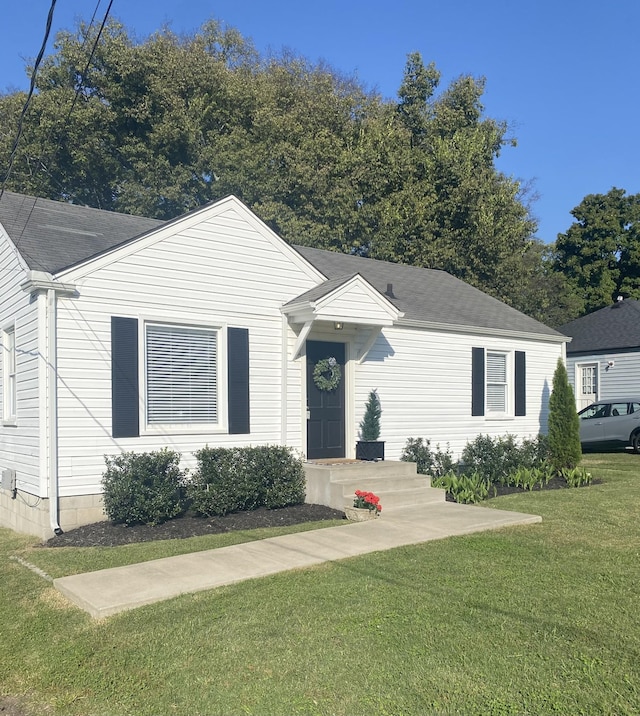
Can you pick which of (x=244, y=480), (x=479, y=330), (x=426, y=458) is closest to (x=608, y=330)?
(x=479, y=330)

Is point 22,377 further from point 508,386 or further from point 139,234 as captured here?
point 508,386

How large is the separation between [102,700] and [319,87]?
29.5 m

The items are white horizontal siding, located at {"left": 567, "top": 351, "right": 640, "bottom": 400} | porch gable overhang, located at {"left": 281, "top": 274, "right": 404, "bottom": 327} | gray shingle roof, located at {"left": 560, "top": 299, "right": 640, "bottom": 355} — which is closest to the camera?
porch gable overhang, located at {"left": 281, "top": 274, "right": 404, "bottom": 327}

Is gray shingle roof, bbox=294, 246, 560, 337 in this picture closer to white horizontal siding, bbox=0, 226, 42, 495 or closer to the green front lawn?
white horizontal siding, bbox=0, 226, 42, 495

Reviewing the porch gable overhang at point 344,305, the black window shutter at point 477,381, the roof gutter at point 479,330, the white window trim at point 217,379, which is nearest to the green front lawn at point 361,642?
the white window trim at point 217,379

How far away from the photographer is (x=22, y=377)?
30.7 feet

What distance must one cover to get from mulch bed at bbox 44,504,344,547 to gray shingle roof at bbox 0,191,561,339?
3485 mm

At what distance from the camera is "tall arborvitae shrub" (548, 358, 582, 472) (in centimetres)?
1368

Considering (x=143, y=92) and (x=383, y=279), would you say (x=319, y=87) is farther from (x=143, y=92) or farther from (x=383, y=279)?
(x=383, y=279)

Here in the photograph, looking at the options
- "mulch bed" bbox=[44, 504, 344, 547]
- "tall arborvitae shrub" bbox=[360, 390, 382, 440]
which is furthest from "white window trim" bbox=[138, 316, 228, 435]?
"tall arborvitae shrub" bbox=[360, 390, 382, 440]

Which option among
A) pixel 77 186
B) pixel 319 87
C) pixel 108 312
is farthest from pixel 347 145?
pixel 108 312

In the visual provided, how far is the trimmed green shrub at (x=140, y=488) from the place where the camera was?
28.1ft

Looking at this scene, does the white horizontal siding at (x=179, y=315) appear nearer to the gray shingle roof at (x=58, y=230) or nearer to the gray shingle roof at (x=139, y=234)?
the gray shingle roof at (x=139, y=234)

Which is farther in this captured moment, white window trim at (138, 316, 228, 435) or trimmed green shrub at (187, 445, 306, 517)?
white window trim at (138, 316, 228, 435)
